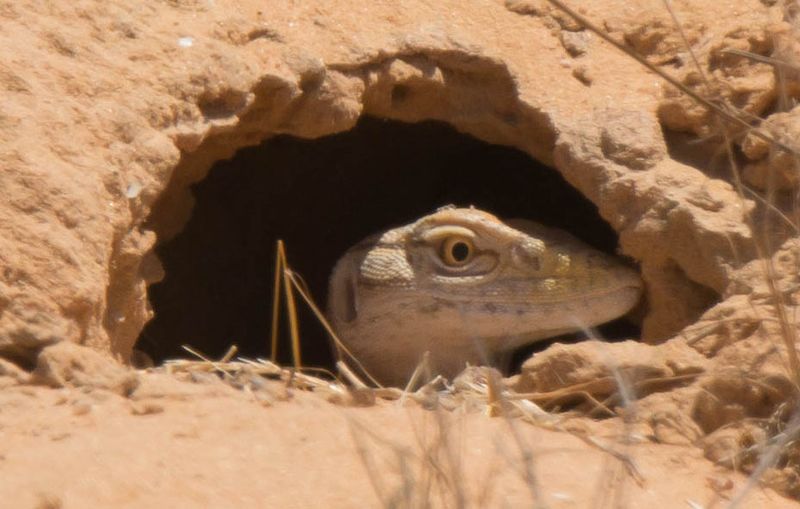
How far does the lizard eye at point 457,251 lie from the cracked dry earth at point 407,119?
43cm

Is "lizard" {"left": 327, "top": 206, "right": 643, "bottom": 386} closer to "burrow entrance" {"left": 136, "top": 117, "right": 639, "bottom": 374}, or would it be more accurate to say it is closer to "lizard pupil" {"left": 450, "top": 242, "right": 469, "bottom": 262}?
"lizard pupil" {"left": 450, "top": 242, "right": 469, "bottom": 262}

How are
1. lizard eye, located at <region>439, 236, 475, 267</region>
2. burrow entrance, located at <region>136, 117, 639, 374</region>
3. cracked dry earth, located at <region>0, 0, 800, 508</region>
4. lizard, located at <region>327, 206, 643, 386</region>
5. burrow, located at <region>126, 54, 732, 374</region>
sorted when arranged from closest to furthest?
cracked dry earth, located at <region>0, 0, 800, 508</region> < lizard, located at <region>327, 206, 643, 386</region> < lizard eye, located at <region>439, 236, 475, 267</region> < burrow, located at <region>126, 54, 732, 374</region> < burrow entrance, located at <region>136, 117, 639, 374</region>

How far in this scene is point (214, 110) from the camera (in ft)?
14.7

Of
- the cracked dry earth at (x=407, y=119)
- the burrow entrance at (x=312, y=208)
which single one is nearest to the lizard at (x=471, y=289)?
the cracked dry earth at (x=407, y=119)

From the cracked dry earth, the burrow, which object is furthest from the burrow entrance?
the cracked dry earth

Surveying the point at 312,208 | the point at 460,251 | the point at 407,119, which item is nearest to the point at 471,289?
the point at 460,251

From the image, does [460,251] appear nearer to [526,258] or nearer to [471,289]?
[471,289]

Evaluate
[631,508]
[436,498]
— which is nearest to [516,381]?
[631,508]

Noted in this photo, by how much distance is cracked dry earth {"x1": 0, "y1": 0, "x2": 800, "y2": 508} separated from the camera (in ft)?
9.63

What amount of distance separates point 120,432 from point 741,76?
2.59 m

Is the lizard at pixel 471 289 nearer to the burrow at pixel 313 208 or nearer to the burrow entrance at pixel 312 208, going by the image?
the burrow at pixel 313 208

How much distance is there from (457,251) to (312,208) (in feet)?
5.53

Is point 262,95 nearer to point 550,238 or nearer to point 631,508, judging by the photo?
point 550,238

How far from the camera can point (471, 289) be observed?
5340 mm
